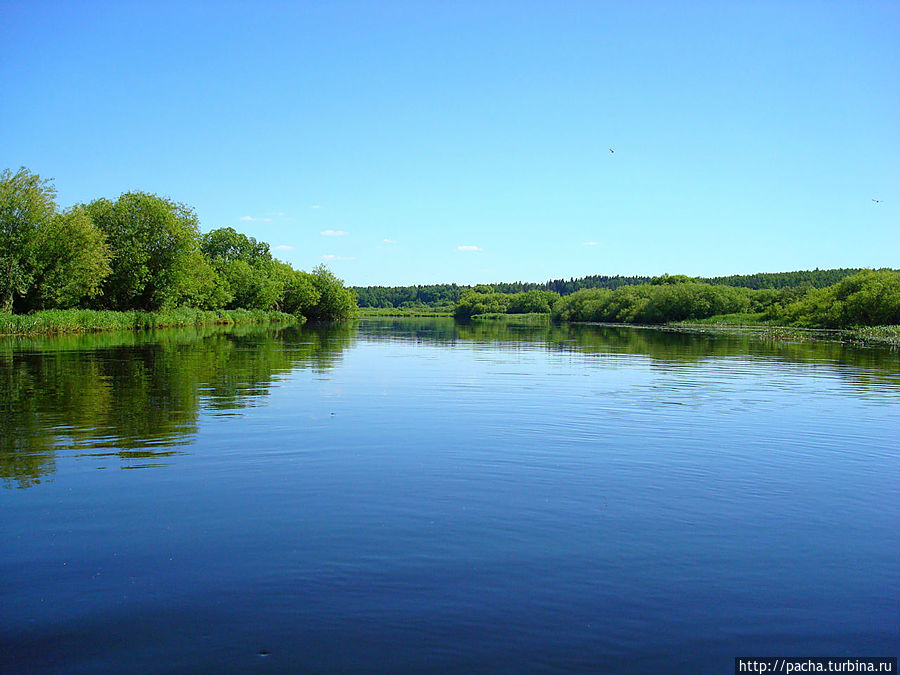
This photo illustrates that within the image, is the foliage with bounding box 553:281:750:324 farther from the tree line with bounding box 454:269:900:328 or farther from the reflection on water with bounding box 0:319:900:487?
the reflection on water with bounding box 0:319:900:487

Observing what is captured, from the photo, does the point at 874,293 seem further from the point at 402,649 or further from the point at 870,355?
the point at 402,649

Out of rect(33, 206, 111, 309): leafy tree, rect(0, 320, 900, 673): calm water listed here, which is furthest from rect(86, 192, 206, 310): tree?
rect(0, 320, 900, 673): calm water

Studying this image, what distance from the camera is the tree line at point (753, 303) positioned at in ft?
268

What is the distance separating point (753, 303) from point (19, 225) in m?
118

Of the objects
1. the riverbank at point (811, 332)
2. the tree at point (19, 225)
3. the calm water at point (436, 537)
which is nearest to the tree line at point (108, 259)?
the tree at point (19, 225)

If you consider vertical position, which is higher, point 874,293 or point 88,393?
point 874,293

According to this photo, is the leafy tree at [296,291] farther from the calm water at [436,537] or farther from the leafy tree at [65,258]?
the calm water at [436,537]

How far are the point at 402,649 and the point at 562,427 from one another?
34.6ft

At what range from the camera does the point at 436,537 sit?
783 cm

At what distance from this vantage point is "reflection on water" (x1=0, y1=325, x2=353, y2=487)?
12008 mm

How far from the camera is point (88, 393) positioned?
18.9 metres

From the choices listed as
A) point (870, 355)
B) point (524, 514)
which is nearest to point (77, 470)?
point (524, 514)

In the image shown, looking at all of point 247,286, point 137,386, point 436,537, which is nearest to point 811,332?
point 137,386

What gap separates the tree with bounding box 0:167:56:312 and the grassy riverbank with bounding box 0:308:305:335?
3.09m
